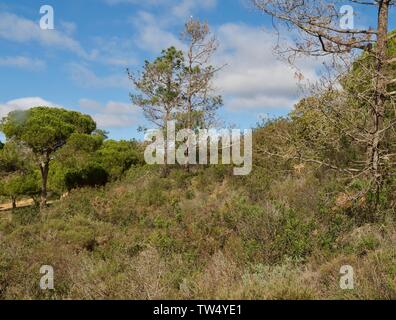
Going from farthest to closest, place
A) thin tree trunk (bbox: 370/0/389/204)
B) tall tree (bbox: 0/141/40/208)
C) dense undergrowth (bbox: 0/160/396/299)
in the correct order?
tall tree (bbox: 0/141/40/208), thin tree trunk (bbox: 370/0/389/204), dense undergrowth (bbox: 0/160/396/299)

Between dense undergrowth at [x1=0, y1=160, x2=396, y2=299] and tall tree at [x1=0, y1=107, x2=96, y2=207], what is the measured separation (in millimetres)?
12579

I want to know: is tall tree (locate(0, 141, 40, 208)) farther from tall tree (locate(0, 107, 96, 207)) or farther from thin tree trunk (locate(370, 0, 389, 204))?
thin tree trunk (locate(370, 0, 389, 204))

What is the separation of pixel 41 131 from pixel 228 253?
65.6 feet

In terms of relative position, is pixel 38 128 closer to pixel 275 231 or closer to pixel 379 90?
pixel 275 231

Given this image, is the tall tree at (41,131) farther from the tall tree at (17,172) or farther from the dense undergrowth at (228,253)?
the dense undergrowth at (228,253)

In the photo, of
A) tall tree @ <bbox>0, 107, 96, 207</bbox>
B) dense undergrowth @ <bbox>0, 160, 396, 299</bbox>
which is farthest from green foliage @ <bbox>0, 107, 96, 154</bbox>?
dense undergrowth @ <bbox>0, 160, 396, 299</bbox>

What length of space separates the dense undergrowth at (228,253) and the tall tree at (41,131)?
12579 millimetres

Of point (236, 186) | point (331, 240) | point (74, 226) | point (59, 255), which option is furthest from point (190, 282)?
point (236, 186)

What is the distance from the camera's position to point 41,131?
24703mm

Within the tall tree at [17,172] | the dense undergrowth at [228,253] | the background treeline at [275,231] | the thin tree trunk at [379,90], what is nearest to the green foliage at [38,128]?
the tall tree at [17,172]

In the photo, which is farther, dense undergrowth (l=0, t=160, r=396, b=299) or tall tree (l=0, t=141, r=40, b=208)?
tall tree (l=0, t=141, r=40, b=208)

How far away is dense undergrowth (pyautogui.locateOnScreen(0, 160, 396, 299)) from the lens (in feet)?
18.6

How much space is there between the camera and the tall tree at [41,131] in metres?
24.7

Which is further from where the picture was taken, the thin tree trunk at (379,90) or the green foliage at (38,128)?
the green foliage at (38,128)
